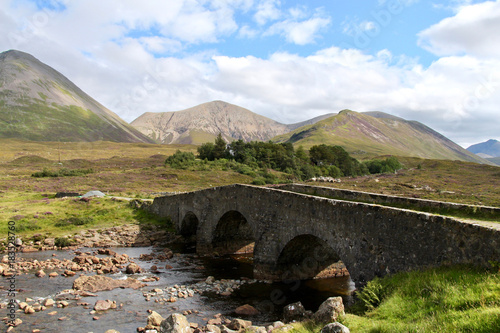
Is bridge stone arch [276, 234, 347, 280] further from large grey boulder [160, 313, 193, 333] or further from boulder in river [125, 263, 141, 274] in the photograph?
boulder in river [125, 263, 141, 274]

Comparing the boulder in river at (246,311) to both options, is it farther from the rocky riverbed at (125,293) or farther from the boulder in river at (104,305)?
the boulder in river at (104,305)

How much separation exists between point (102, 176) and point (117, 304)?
173ft

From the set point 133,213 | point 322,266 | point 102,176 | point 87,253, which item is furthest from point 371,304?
point 102,176

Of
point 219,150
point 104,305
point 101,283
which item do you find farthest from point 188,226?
point 219,150

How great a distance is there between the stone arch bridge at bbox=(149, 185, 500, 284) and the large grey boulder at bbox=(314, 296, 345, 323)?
2622mm

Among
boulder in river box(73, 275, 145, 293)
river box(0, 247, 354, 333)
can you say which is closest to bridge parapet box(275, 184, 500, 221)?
river box(0, 247, 354, 333)

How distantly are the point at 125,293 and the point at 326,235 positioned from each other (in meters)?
10.8

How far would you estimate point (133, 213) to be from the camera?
125 ft

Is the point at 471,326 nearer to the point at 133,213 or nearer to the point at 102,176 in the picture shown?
the point at 133,213

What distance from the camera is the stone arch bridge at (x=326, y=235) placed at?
31.6 ft

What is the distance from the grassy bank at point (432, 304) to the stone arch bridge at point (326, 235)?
754 mm

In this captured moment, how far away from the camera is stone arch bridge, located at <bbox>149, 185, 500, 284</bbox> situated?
379 inches

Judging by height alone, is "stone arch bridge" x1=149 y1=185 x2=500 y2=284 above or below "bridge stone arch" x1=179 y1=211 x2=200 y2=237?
above

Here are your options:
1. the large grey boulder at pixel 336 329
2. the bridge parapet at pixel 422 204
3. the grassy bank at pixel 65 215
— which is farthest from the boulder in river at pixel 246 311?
the grassy bank at pixel 65 215
